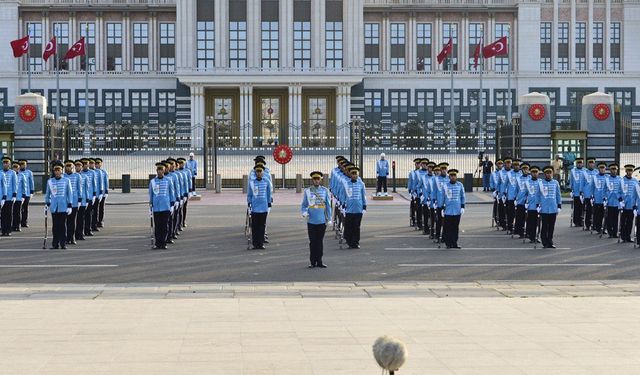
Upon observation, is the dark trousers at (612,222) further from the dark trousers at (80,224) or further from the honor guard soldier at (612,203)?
the dark trousers at (80,224)

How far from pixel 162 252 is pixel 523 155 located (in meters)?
20.9

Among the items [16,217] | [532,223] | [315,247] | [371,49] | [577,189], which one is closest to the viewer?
[315,247]

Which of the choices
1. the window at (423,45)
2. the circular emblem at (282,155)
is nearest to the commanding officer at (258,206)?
the circular emblem at (282,155)

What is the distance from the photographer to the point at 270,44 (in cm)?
8056

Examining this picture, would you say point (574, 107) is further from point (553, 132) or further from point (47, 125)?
point (47, 125)

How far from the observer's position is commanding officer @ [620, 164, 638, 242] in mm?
23652

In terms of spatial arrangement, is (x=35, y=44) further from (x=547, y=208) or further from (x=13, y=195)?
(x=547, y=208)

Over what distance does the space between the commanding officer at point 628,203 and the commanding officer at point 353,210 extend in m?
5.97

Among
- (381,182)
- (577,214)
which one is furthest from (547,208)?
(381,182)

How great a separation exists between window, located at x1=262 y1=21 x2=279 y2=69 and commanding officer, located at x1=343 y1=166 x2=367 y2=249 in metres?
58.0

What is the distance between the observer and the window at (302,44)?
80312 mm

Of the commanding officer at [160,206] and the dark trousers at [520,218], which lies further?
the dark trousers at [520,218]

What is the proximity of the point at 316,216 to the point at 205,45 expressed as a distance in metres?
61.6

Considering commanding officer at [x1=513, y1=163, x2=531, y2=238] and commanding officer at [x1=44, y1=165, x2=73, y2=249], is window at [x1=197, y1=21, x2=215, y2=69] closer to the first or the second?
commanding officer at [x1=513, y1=163, x2=531, y2=238]
